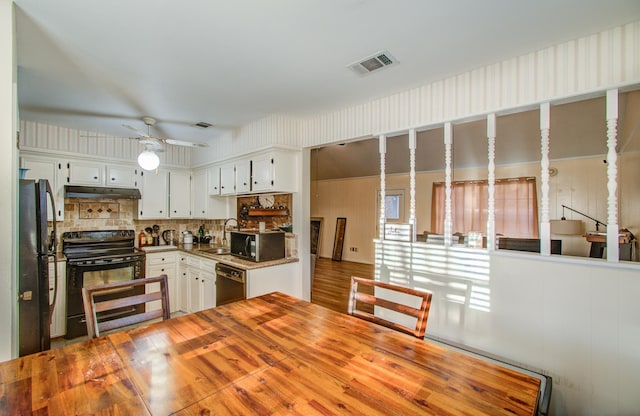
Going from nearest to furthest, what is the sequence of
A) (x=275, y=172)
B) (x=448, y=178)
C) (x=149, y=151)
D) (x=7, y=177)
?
(x=7, y=177)
(x=448, y=178)
(x=149, y=151)
(x=275, y=172)

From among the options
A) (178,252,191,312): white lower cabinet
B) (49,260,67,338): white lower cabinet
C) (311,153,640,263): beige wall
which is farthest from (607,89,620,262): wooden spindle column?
(49,260,67,338): white lower cabinet

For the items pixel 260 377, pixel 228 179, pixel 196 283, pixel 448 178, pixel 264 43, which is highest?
pixel 264 43

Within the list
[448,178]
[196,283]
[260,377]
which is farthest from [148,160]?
[448,178]

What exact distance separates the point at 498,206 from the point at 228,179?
518cm

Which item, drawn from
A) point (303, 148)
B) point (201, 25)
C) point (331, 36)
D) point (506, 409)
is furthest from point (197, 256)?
point (506, 409)

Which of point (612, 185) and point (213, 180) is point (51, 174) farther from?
point (612, 185)

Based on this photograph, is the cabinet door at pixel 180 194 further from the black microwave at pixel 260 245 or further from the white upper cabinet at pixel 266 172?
the black microwave at pixel 260 245

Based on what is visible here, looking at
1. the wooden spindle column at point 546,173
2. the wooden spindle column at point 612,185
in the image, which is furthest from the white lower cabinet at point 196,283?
the wooden spindle column at point 612,185

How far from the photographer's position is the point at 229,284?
315 cm

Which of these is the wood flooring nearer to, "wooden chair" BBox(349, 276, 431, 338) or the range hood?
"wooden chair" BBox(349, 276, 431, 338)

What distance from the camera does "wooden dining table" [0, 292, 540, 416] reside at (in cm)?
92

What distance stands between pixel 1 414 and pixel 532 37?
9.78 feet

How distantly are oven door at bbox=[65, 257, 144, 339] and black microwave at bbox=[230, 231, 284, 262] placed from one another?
1.44 metres

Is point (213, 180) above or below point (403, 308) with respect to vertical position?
above
